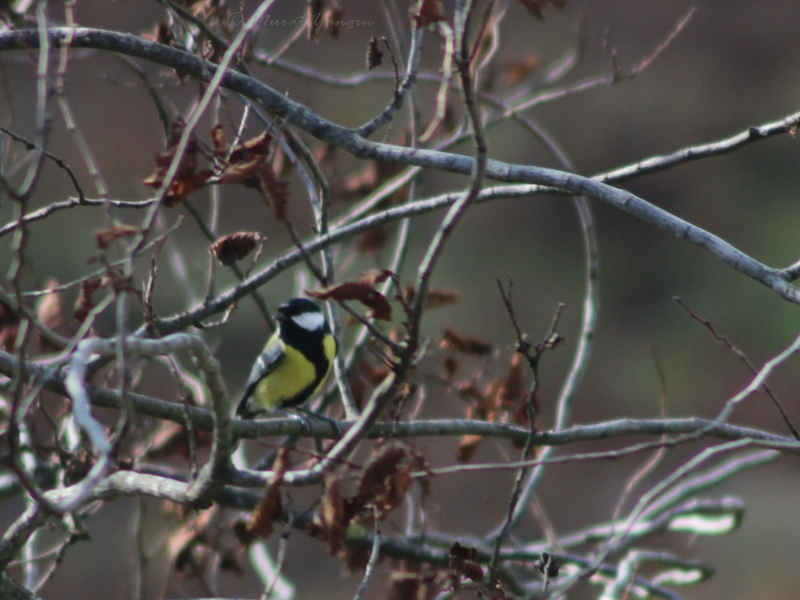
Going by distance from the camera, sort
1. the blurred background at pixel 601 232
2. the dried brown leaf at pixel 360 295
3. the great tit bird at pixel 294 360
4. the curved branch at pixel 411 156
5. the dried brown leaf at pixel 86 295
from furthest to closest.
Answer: the blurred background at pixel 601 232, the great tit bird at pixel 294 360, the dried brown leaf at pixel 86 295, the curved branch at pixel 411 156, the dried brown leaf at pixel 360 295

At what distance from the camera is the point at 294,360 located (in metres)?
3.82

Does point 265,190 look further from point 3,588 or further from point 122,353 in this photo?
point 3,588

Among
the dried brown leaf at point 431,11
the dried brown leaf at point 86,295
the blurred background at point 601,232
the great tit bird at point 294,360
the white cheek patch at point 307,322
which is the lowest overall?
the dried brown leaf at point 86,295

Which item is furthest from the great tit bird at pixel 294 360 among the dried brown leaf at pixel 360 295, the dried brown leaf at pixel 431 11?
the dried brown leaf at pixel 431 11

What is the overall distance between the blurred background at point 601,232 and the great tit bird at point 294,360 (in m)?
4.34

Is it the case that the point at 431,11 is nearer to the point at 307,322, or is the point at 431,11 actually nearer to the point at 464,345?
the point at 464,345

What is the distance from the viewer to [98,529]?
8.09 meters

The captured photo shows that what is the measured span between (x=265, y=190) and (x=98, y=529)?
7.30 m

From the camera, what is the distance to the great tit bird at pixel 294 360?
3.82 metres

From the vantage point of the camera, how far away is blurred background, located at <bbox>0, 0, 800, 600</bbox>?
8.77 m

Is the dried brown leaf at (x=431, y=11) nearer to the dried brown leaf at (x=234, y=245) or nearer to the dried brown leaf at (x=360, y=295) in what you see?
the dried brown leaf at (x=360, y=295)

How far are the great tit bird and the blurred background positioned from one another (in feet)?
14.3

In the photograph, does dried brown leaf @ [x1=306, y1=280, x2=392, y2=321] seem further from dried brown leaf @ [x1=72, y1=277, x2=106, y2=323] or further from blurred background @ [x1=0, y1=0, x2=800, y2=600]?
blurred background @ [x1=0, y1=0, x2=800, y2=600]

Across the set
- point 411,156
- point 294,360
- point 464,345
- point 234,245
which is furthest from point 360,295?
→ point 294,360
